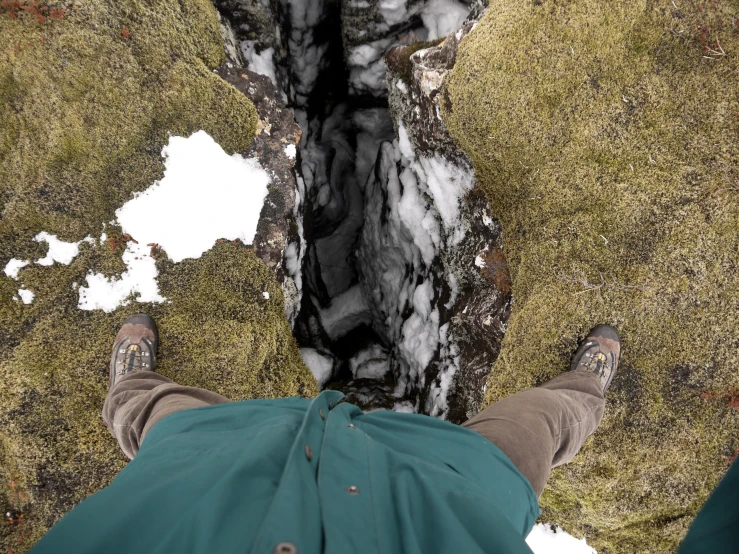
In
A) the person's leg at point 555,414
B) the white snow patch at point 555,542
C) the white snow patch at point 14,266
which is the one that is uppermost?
the white snow patch at point 14,266

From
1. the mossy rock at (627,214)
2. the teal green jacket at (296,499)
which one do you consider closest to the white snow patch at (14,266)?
the teal green jacket at (296,499)

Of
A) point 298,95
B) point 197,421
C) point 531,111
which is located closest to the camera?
point 197,421

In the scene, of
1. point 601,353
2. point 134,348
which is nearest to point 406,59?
point 601,353

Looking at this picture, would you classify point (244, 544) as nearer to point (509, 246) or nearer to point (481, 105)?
point (509, 246)

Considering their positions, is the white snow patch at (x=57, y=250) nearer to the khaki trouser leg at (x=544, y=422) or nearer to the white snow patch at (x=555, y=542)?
the khaki trouser leg at (x=544, y=422)

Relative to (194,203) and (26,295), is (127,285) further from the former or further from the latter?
(194,203)

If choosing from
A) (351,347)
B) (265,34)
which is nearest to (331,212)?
(351,347)
